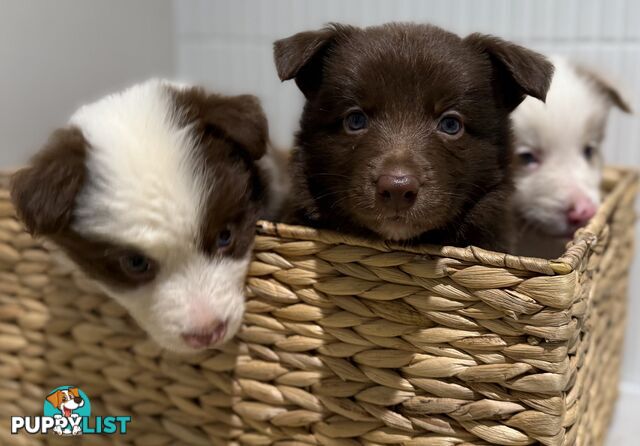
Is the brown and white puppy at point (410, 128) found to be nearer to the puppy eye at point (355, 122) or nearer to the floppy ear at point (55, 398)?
the puppy eye at point (355, 122)

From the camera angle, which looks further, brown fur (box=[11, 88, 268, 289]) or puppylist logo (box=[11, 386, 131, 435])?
puppylist logo (box=[11, 386, 131, 435])

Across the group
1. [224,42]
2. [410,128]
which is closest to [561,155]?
[410,128]

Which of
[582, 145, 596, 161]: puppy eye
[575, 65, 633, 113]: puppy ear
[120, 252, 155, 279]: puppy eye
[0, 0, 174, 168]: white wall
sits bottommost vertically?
[120, 252, 155, 279]: puppy eye

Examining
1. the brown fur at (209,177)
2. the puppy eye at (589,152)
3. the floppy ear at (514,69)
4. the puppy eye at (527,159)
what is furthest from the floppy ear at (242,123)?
the puppy eye at (589,152)

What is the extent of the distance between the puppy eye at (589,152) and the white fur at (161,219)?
46.4 inches

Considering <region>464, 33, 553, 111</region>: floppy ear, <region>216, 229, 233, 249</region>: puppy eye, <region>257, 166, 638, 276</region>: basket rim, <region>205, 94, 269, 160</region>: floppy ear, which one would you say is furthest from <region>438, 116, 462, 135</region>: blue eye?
<region>216, 229, 233, 249</region>: puppy eye

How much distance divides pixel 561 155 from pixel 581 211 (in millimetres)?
222

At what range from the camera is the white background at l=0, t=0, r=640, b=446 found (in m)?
2.29

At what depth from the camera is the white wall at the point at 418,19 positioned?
93.0 inches

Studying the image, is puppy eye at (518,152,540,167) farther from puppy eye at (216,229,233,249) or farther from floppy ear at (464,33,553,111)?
puppy eye at (216,229,233,249)

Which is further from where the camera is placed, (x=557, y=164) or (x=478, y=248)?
(x=557, y=164)

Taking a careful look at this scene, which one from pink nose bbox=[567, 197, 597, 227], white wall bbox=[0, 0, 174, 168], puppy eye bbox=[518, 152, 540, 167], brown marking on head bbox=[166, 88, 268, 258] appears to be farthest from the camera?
white wall bbox=[0, 0, 174, 168]

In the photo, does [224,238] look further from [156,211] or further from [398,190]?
[398,190]

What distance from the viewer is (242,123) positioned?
153 centimetres
